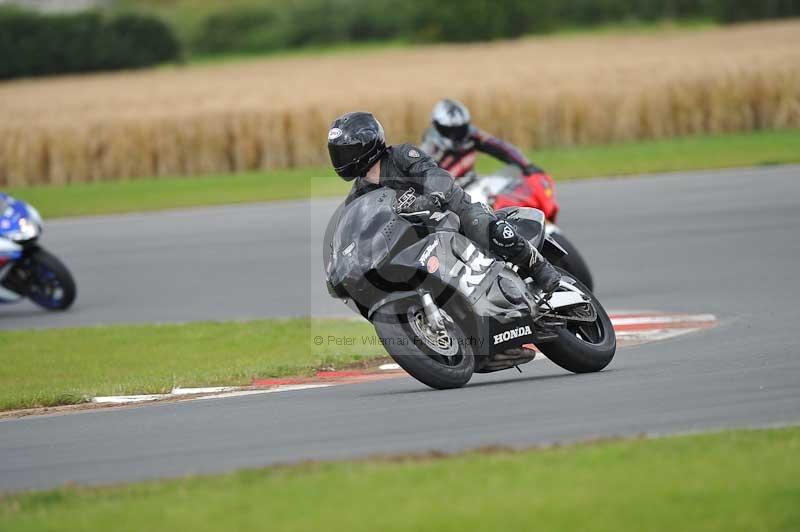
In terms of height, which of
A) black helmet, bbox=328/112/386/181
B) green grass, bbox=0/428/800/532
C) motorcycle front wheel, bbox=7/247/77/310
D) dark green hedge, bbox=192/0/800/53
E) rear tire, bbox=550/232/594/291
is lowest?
dark green hedge, bbox=192/0/800/53

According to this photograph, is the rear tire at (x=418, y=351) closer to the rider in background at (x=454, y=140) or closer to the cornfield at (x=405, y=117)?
the rider in background at (x=454, y=140)

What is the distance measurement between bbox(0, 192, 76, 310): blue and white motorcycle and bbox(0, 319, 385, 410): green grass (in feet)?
3.56

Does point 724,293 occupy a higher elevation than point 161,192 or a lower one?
higher

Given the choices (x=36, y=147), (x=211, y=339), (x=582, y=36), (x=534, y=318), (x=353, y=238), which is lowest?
(x=582, y=36)

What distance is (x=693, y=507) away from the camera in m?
5.22

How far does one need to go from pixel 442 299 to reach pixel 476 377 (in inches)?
47.0

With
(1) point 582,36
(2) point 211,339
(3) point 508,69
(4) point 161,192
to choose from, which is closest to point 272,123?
(4) point 161,192

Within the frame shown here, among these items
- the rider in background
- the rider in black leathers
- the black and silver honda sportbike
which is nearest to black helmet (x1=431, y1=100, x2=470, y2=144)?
the rider in background

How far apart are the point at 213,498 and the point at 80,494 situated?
679 millimetres

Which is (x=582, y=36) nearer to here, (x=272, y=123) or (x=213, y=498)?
(x=272, y=123)

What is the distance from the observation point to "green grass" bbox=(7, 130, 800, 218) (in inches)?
928

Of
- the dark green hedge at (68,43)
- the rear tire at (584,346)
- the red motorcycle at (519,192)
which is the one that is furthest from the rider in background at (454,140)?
the dark green hedge at (68,43)

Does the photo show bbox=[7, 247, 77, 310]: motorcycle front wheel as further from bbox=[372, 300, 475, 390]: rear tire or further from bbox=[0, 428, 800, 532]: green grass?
bbox=[0, 428, 800, 532]: green grass

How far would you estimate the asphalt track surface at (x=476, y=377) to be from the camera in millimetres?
6828
